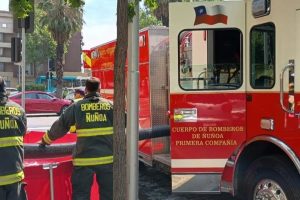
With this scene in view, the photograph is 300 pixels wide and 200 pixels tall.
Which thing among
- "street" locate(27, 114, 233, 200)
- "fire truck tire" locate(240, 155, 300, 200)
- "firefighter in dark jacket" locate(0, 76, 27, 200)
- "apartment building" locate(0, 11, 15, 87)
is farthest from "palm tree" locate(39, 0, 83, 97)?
"apartment building" locate(0, 11, 15, 87)

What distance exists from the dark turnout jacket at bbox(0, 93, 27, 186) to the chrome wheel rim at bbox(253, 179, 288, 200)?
2.46 m

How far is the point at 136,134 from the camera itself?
3957mm

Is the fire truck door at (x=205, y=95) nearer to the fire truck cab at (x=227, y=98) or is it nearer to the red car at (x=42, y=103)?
the fire truck cab at (x=227, y=98)

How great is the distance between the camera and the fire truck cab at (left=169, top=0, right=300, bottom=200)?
5.13 meters

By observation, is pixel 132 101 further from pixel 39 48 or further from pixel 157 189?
pixel 39 48

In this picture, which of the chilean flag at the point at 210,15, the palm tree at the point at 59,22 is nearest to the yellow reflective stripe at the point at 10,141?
the chilean flag at the point at 210,15

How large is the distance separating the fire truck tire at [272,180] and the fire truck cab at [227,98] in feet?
0.03

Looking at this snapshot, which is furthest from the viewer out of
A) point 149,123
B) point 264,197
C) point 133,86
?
point 149,123

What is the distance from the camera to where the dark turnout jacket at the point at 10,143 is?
4277 millimetres

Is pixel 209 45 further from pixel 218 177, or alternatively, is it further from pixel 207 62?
pixel 218 177

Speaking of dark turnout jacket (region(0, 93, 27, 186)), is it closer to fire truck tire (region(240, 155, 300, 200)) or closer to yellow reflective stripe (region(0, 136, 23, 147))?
yellow reflective stripe (region(0, 136, 23, 147))

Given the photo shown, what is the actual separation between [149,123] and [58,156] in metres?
1.98

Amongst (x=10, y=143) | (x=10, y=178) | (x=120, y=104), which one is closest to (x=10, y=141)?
(x=10, y=143)

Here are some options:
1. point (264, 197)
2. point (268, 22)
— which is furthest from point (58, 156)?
point (268, 22)
